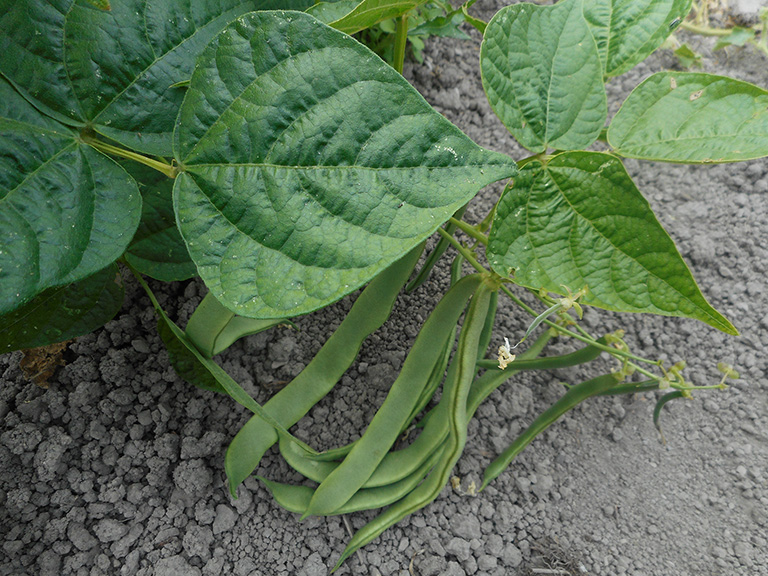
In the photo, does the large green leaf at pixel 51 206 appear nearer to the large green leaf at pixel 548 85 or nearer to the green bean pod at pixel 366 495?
the large green leaf at pixel 548 85

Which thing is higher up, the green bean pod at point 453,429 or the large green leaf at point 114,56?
the large green leaf at point 114,56

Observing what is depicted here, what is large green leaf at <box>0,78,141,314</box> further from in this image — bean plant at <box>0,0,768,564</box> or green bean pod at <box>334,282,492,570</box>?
green bean pod at <box>334,282,492,570</box>

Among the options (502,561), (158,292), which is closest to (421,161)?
(158,292)

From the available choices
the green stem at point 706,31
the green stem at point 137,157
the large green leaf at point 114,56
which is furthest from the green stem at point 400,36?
the green stem at point 706,31

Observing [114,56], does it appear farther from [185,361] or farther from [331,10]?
[185,361]

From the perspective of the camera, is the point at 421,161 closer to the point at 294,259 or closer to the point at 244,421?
the point at 294,259
